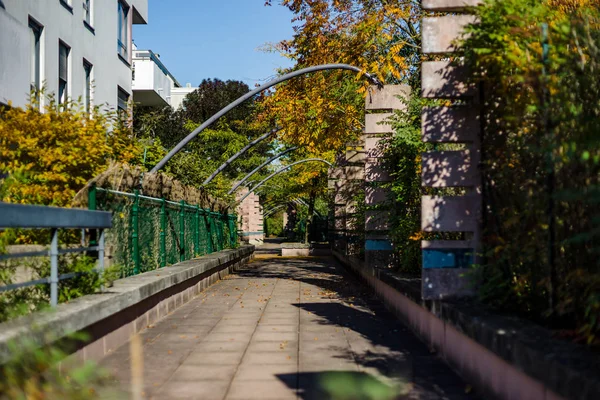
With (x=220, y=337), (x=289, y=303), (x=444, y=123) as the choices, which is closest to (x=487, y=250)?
(x=444, y=123)

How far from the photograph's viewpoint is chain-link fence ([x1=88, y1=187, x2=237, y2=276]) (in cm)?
1006

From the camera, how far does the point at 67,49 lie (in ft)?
65.8

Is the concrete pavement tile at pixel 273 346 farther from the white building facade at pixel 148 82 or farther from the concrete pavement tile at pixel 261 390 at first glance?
the white building facade at pixel 148 82

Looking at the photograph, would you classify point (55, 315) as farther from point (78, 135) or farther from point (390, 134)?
point (390, 134)

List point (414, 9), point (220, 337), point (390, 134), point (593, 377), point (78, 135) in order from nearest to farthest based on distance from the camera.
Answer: point (593, 377) < point (220, 337) < point (78, 135) < point (390, 134) < point (414, 9)

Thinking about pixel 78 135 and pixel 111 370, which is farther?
pixel 78 135

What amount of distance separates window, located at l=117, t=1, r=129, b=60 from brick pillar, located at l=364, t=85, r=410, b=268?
14306mm

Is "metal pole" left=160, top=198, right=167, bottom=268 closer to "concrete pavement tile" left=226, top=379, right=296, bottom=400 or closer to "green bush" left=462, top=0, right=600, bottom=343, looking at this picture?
"concrete pavement tile" left=226, top=379, right=296, bottom=400

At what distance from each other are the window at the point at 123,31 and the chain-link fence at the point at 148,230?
29.8 feet

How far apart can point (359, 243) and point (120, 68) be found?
1168 centimetres

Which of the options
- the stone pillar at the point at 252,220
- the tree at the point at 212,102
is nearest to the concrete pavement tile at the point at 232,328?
the stone pillar at the point at 252,220

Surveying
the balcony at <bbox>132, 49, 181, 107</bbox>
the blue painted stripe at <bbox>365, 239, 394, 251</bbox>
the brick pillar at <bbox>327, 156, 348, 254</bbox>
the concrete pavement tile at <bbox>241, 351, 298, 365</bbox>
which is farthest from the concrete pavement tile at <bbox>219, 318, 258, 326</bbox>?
the balcony at <bbox>132, 49, 181, 107</bbox>

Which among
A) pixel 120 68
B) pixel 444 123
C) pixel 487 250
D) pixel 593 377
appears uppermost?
pixel 120 68

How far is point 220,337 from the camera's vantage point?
8.62m
